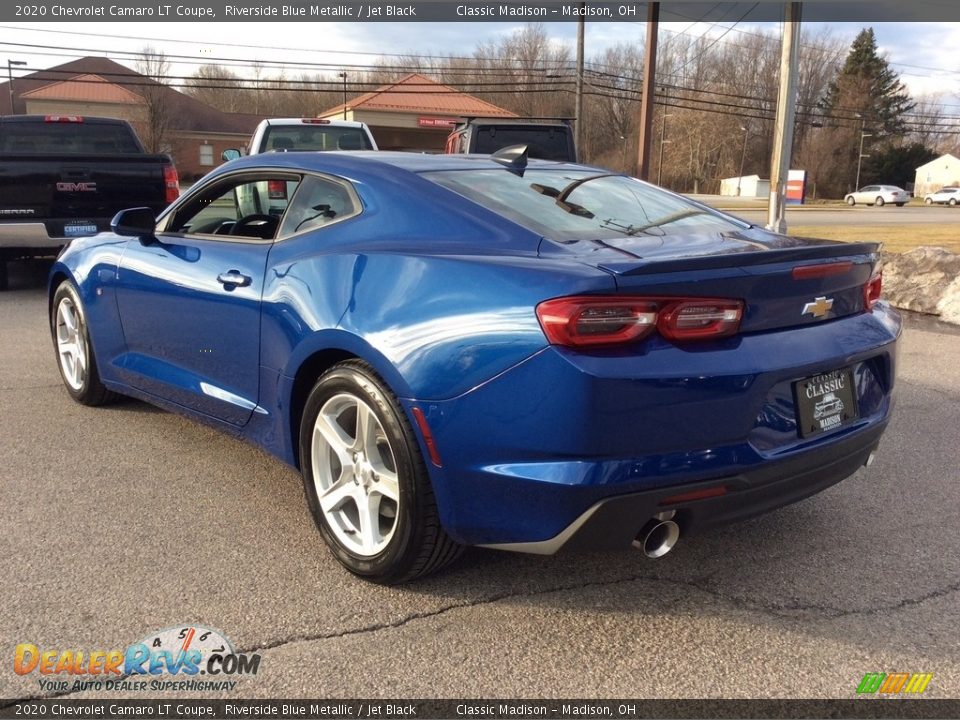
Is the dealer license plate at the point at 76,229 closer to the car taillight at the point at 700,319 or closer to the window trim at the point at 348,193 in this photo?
the window trim at the point at 348,193

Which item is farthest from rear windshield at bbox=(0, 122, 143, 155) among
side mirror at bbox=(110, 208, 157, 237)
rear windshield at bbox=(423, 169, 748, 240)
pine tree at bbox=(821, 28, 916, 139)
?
pine tree at bbox=(821, 28, 916, 139)

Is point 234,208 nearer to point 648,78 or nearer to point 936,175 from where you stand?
point 648,78

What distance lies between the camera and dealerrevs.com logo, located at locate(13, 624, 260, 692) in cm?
253

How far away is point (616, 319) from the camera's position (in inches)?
98.8

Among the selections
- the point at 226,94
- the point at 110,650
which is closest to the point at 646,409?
the point at 110,650

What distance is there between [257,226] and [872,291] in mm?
2629

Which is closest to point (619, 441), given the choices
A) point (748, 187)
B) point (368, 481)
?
point (368, 481)

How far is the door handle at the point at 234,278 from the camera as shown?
11.9 feet

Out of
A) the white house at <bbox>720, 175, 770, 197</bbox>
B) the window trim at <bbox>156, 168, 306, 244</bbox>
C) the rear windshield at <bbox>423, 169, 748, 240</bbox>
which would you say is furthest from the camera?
the white house at <bbox>720, 175, 770, 197</bbox>

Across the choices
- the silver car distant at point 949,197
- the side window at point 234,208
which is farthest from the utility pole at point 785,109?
the silver car distant at point 949,197

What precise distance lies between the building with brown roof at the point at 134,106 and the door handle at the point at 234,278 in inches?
2033

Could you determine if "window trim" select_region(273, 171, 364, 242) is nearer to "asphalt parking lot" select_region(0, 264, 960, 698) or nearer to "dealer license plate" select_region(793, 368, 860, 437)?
"asphalt parking lot" select_region(0, 264, 960, 698)

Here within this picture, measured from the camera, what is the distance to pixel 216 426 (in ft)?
13.0

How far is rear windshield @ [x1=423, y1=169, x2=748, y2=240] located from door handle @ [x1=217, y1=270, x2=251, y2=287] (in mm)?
902
